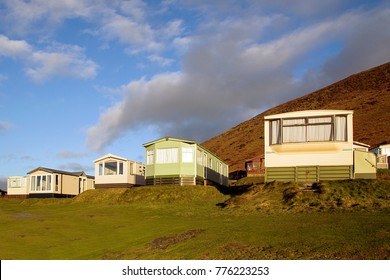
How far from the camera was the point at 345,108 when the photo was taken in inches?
4377

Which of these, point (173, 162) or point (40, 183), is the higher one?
point (173, 162)

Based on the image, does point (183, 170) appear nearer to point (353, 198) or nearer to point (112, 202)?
point (112, 202)

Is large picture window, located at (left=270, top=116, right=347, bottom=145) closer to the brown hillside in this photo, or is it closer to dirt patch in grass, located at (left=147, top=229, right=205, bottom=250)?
dirt patch in grass, located at (left=147, top=229, right=205, bottom=250)

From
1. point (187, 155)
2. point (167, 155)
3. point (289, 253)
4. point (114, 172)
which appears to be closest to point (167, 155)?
point (167, 155)

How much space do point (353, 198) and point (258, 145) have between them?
262 ft

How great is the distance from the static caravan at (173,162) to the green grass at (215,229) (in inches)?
189

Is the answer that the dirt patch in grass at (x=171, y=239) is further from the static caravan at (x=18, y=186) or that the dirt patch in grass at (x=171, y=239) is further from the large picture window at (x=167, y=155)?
the static caravan at (x=18, y=186)

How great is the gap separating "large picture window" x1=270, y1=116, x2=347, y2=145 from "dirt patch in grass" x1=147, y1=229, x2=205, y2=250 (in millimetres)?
14454

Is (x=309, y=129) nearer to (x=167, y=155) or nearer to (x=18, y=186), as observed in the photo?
(x=167, y=155)

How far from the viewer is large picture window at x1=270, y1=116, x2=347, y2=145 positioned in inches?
1330

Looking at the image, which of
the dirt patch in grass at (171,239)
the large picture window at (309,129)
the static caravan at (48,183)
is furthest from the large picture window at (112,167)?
the dirt patch in grass at (171,239)

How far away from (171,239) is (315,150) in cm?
1646

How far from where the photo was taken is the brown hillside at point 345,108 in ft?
310

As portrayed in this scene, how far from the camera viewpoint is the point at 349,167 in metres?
33.1
